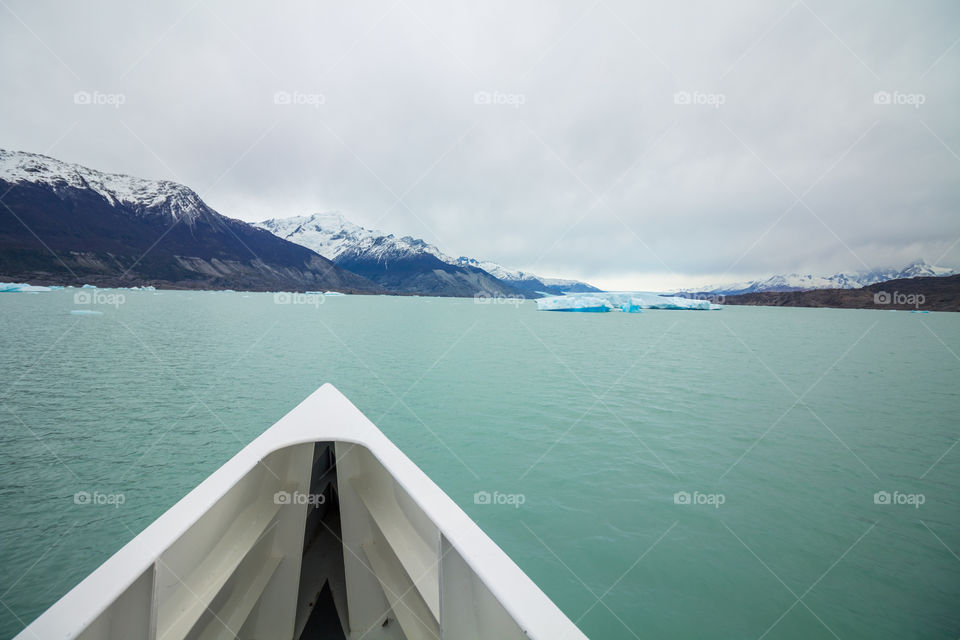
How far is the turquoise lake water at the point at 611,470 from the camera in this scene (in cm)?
419

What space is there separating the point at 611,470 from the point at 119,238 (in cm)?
19930

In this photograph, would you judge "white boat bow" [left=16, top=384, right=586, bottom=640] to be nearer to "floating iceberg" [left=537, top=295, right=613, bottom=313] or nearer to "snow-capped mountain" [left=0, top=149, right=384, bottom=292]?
"floating iceberg" [left=537, top=295, right=613, bottom=313]

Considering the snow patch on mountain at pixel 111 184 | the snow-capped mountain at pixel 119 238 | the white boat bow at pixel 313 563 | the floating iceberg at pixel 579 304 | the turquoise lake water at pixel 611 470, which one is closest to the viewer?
the white boat bow at pixel 313 563

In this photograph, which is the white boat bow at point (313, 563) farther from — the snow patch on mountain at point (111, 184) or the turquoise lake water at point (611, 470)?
the snow patch on mountain at point (111, 184)

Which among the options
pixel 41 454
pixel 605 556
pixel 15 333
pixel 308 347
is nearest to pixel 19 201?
pixel 15 333

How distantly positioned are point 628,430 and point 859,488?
3.86 metres

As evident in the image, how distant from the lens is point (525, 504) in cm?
591

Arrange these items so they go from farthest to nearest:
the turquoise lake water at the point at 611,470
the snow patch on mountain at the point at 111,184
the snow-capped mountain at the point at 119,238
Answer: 1. the snow patch on mountain at the point at 111,184
2. the snow-capped mountain at the point at 119,238
3. the turquoise lake water at the point at 611,470

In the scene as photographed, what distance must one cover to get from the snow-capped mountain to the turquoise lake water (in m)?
122

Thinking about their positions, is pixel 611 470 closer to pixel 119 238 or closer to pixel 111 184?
pixel 119 238

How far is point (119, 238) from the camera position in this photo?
14562cm

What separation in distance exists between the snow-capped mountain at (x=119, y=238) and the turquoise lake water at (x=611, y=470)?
12205 cm

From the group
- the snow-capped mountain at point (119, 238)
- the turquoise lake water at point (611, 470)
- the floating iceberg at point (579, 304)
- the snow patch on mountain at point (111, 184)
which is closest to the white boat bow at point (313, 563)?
the turquoise lake water at point (611, 470)

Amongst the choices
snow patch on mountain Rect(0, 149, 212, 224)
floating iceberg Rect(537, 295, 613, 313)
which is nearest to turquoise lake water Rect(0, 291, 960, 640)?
floating iceberg Rect(537, 295, 613, 313)
